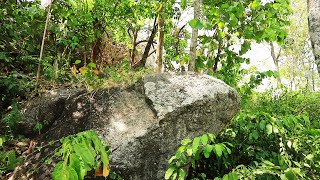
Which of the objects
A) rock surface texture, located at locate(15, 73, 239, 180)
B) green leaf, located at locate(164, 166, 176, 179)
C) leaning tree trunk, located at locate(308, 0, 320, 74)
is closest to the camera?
green leaf, located at locate(164, 166, 176, 179)

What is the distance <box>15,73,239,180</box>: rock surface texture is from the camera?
10.2 feet

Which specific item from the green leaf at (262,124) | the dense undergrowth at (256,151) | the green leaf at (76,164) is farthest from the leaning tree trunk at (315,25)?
the green leaf at (76,164)

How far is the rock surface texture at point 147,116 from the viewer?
3100 millimetres

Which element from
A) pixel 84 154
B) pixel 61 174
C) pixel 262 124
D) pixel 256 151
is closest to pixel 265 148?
pixel 256 151

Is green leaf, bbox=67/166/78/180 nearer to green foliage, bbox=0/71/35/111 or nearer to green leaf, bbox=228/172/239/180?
green leaf, bbox=228/172/239/180

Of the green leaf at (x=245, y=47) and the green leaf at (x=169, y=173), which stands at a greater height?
the green leaf at (x=245, y=47)

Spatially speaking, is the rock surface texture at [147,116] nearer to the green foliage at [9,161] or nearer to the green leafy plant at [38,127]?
the green leafy plant at [38,127]

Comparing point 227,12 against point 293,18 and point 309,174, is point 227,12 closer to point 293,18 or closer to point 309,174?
point 309,174

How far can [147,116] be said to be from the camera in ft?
10.9

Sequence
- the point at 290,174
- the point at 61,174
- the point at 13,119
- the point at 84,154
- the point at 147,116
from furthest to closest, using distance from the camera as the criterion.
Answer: the point at 13,119 → the point at 147,116 → the point at 290,174 → the point at 84,154 → the point at 61,174

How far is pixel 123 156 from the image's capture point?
10.1 feet

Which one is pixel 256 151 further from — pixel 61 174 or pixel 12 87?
pixel 12 87

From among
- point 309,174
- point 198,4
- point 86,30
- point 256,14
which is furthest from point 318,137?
point 86,30

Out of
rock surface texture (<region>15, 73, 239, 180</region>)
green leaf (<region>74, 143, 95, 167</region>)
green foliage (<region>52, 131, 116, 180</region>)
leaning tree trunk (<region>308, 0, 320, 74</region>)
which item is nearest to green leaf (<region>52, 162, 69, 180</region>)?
green foliage (<region>52, 131, 116, 180</region>)
